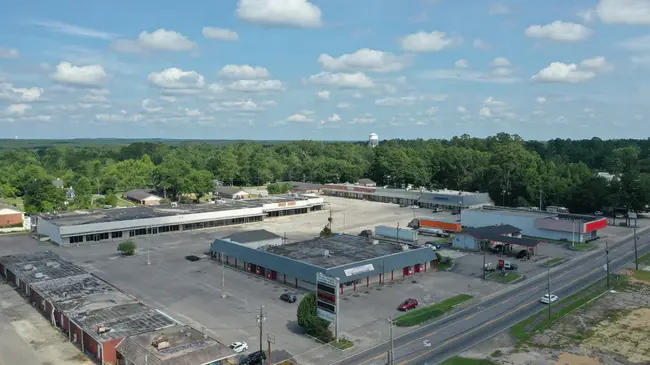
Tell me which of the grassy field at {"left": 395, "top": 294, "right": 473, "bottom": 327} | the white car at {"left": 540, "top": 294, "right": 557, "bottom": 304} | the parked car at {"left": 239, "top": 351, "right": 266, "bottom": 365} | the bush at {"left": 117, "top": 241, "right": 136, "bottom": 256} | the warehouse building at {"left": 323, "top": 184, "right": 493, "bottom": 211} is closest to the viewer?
the parked car at {"left": 239, "top": 351, "right": 266, "bottom": 365}

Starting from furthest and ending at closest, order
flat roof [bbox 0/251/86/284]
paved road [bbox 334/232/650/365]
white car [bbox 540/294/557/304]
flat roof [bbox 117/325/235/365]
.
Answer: flat roof [bbox 0/251/86/284], white car [bbox 540/294/557/304], paved road [bbox 334/232/650/365], flat roof [bbox 117/325/235/365]

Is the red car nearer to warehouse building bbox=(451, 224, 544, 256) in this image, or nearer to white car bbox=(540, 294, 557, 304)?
white car bbox=(540, 294, 557, 304)

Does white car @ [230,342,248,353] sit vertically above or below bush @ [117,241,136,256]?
below

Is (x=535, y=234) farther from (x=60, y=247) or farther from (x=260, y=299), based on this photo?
(x=60, y=247)

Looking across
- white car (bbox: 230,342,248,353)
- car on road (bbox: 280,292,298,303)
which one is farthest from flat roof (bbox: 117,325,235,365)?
car on road (bbox: 280,292,298,303)

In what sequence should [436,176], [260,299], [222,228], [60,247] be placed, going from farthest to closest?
[436,176] → [222,228] → [60,247] → [260,299]

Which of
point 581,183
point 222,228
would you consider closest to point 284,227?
point 222,228

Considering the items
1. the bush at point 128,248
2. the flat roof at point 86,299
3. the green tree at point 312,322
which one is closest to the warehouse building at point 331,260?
the green tree at point 312,322

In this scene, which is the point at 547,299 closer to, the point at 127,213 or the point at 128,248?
the point at 128,248
